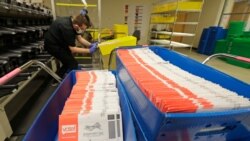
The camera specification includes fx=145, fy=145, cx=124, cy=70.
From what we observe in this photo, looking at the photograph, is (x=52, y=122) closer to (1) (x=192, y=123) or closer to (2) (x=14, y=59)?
(1) (x=192, y=123)

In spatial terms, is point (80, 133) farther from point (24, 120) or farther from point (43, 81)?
point (43, 81)

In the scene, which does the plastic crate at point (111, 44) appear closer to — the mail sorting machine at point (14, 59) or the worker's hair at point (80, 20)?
the worker's hair at point (80, 20)

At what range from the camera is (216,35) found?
5.16m

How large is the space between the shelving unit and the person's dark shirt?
264 cm

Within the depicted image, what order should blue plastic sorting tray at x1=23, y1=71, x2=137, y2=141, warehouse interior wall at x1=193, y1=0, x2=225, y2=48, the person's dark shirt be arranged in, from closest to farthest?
blue plastic sorting tray at x1=23, y1=71, x2=137, y2=141, the person's dark shirt, warehouse interior wall at x1=193, y1=0, x2=225, y2=48

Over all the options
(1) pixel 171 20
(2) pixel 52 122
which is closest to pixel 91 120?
(2) pixel 52 122

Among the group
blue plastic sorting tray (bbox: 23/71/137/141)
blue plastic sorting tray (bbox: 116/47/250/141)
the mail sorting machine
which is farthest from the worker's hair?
blue plastic sorting tray (bbox: 116/47/250/141)

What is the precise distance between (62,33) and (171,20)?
362cm

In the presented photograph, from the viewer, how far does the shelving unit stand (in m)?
3.97

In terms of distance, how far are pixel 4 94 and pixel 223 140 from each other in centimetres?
178

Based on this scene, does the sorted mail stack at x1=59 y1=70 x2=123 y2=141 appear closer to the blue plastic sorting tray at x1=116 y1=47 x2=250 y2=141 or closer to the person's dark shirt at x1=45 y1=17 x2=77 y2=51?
the blue plastic sorting tray at x1=116 y1=47 x2=250 y2=141

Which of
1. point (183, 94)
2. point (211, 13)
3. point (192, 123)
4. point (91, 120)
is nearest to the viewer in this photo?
point (192, 123)

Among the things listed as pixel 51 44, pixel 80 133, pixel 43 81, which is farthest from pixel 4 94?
pixel 43 81

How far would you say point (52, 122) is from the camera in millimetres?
868
